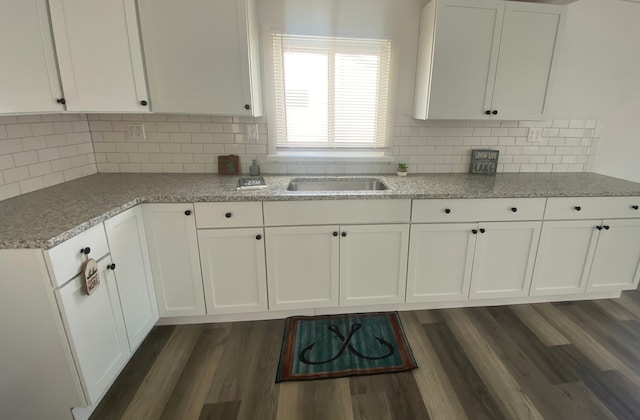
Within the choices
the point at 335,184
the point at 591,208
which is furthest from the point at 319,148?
the point at 591,208

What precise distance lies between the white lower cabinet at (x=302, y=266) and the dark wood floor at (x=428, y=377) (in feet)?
0.84

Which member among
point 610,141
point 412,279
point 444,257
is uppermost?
point 610,141

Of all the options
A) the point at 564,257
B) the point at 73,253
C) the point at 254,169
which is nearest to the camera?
the point at 73,253

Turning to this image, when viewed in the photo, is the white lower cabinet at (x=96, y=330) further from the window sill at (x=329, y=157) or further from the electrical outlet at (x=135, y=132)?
the window sill at (x=329, y=157)

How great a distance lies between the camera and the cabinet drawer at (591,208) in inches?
82.5

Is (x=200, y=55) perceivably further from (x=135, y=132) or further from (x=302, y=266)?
(x=302, y=266)

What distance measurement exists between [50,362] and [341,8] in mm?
2654

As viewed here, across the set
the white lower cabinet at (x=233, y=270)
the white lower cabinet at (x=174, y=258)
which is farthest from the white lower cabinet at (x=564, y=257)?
the white lower cabinet at (x=174, y=258)

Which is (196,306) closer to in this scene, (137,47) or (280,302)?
(280,302)

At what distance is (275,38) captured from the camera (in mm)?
2254

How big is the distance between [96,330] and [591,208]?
121 inches

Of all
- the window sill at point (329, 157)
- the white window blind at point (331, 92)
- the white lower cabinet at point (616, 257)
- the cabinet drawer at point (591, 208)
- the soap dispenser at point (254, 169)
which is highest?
the white window blind at point (331, 92)

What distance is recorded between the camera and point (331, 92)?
2410 mm

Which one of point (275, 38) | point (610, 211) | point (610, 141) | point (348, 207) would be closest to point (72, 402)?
point (348, 207)
